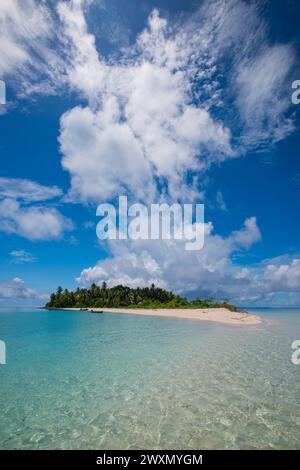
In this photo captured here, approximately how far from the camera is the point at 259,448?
22.4 ft

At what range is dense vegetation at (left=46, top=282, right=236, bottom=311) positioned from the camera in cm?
12381

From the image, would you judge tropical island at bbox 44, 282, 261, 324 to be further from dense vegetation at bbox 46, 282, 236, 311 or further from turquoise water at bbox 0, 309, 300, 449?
turquoise water at bbox 0, 309, 300, 449

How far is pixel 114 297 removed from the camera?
13012cm

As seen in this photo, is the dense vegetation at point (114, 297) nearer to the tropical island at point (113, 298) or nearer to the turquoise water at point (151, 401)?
the tropical island at point (113, 298)

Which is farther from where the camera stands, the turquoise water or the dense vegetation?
the dense vegetation

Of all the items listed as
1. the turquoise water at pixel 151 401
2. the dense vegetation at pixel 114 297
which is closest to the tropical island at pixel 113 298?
the dense vegetation at pixel 114 297

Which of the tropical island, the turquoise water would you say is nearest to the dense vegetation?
the tropical island

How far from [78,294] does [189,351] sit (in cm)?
13498

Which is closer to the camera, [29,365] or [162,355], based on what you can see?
[29,365]

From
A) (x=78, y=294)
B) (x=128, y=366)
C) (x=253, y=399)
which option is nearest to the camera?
(x=253, y=399)

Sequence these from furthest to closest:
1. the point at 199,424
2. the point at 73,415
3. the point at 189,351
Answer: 1. the point at 189,351
2. the point at 73,415
3. the point at 199,424

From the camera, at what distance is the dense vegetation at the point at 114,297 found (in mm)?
123812
